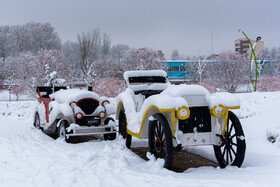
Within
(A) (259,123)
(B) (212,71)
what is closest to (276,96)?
(A) (259,123)

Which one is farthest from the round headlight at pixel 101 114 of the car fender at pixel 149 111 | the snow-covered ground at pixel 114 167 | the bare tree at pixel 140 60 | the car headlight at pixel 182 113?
the bare tree at pixel 140 60

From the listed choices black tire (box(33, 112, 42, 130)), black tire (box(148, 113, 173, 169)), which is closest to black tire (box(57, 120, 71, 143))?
black tire (box(33, 112, 42, 130))

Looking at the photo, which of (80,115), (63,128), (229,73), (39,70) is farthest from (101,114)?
(229,73)

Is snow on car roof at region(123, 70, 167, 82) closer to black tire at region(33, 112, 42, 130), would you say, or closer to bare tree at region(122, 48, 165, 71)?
black tire at region(33, 112, 42, 130)

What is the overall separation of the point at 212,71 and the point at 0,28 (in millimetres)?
54196

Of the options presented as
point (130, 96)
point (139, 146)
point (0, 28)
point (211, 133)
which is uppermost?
point (0, 28)

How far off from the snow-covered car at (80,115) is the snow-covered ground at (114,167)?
0.37 m

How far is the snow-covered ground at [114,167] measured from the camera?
427cm

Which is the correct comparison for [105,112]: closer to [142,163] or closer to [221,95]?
[142,163]

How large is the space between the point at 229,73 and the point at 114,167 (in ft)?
102

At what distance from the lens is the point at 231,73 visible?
3428cm

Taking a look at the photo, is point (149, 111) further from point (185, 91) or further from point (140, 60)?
point (140, 60)

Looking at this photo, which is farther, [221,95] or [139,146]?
[139,146]

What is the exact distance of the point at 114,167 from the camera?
5.20m
